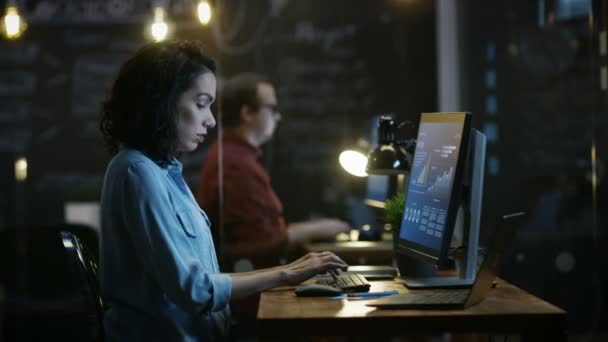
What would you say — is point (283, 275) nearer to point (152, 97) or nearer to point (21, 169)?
point (152, 97)

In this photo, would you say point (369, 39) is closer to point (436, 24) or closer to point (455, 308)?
point (436, 24)

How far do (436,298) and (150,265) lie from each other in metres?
0.67

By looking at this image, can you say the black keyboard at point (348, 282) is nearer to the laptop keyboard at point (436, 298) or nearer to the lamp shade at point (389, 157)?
the laptop keyboard at point (436, 298)

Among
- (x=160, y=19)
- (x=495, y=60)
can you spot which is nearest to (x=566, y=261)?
(x=495, y=60)

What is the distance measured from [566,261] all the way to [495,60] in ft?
4.15

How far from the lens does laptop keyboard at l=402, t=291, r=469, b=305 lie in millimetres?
1874

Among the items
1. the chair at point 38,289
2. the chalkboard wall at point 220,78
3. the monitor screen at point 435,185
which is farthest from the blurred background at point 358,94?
the monitor screen at point 435,185

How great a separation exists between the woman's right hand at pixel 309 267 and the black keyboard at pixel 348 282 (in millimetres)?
76

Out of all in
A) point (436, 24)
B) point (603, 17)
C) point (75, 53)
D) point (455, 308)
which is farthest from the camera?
point (436, 24)

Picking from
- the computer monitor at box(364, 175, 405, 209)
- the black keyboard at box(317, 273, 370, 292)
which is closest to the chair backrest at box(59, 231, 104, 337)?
the black keyboard at box(317, 273, 370, 292)

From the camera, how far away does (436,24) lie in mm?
4988

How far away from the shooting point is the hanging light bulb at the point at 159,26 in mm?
4293

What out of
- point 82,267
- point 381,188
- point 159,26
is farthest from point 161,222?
point 159,26

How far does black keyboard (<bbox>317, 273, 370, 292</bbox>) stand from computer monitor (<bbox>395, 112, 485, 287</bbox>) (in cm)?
15
